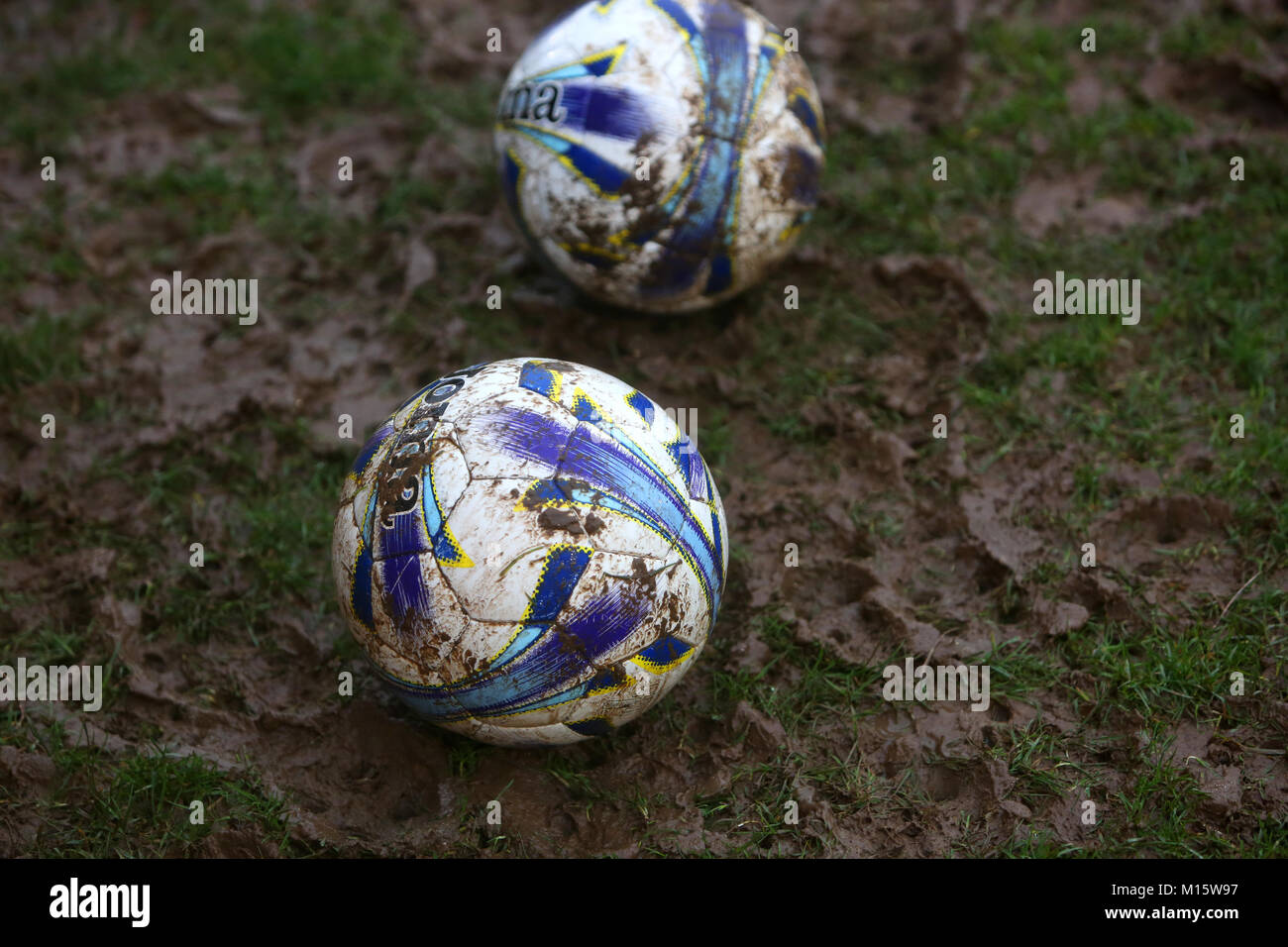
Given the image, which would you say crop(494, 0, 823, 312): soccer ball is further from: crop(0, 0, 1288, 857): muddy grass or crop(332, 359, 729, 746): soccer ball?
crop(332, 359, 729, 746): soccer ball

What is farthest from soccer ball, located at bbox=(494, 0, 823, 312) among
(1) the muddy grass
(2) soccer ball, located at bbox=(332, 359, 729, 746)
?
(2) soccer ball, located at bbox=(332, 359, 729, 746)

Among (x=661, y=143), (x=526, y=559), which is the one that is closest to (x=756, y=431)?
(x=661, y=143)

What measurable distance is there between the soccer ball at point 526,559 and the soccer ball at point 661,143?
1.10 metres

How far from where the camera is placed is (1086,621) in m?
3.82

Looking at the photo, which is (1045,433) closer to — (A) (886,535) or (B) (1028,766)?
(A) (886,535)

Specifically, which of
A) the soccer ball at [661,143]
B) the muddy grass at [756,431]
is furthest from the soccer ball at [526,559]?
the soccer ball at [661,143]

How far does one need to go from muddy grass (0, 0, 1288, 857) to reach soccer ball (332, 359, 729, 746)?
1.43 feet

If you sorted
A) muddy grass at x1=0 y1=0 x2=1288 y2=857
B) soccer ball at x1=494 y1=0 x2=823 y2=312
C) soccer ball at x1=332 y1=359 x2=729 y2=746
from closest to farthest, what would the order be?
soccer ball at x1=332 y1=359 x2=729 y2=746 → muddy grass at x1=0 y1=0 x2=1288 y2=857 → soccer ball at x1=494 y1=0 x2=823 y2=312

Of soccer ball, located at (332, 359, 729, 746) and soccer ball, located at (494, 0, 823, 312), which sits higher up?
soccer ball, located at (494, 0, 823, 312)

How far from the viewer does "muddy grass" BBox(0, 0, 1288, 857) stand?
350 cm

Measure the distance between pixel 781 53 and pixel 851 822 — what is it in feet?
9.20

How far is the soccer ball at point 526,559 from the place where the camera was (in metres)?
3.12

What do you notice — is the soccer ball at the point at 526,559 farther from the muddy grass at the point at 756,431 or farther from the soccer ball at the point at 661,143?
the soccer ball at the point at 661,143

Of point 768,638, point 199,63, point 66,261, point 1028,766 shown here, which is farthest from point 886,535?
point 199,63
